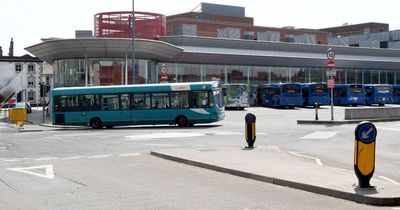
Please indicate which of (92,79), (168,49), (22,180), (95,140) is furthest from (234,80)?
(22,180)

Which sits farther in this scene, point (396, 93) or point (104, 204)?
point (396, 93)

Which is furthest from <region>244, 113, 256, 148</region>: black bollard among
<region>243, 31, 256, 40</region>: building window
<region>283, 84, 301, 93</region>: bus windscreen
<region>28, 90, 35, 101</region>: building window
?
<region>28, 90, 35, 101</region>: building window

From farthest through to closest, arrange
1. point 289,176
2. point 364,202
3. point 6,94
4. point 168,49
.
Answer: point 168,49 → point 289,176 → point 364,202 → point 6,94

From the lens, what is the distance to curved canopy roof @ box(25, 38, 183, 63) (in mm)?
48656

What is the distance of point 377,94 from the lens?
66.6 m

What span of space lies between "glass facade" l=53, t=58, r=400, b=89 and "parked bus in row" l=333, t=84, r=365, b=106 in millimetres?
10136

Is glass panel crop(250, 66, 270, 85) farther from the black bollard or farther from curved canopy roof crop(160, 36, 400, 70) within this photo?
the black bollard

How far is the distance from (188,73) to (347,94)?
1805 cm

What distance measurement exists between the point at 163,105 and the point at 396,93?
4412cm

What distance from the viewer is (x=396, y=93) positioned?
6975 centimetres

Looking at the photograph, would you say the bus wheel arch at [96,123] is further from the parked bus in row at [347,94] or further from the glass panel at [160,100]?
the parked bus in row at [347,94]

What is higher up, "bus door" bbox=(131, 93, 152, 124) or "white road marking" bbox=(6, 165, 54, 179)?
"bus door" bbox=(131, 93, 152, 124)

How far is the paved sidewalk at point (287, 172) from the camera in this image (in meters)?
9.16

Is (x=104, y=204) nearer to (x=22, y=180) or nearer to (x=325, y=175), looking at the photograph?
(x=22, y=180)
